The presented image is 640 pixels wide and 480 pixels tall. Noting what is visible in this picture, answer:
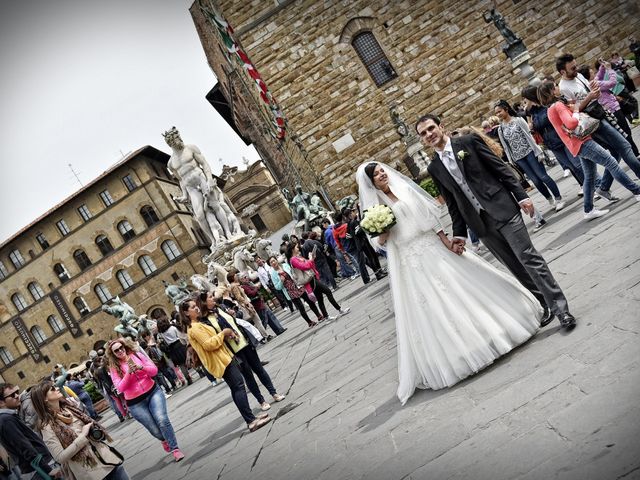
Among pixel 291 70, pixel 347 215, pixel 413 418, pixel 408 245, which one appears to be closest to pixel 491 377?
pixel 413 418

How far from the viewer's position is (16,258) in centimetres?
4809

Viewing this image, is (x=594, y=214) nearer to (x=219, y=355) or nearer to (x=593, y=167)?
(x=593, y=167)

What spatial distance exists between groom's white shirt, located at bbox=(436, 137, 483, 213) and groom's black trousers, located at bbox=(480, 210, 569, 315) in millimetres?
124

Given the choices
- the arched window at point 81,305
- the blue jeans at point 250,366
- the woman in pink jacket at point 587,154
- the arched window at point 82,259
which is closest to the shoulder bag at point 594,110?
the woman in pink jacket at point 587,154

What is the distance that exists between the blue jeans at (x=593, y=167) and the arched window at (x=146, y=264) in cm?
4173

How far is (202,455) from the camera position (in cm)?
639

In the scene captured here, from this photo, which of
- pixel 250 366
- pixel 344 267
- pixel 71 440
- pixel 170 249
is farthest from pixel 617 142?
pixel 170 249

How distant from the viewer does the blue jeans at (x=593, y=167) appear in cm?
655

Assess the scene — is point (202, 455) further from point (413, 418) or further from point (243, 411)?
point (413, 418)

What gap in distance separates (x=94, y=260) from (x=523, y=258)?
4621 centimetres

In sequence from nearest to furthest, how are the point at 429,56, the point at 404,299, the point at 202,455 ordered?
the point at 404,299, the point at 202,455, the point at 429,56

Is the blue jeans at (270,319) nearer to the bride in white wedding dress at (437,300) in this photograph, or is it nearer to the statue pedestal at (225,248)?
the statue pedestal at (225,248)

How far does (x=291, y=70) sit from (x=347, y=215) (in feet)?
31.9

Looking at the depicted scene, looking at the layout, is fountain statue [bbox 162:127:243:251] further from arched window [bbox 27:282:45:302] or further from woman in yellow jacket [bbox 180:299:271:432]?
arched window [bbox 27:282:45:302]
